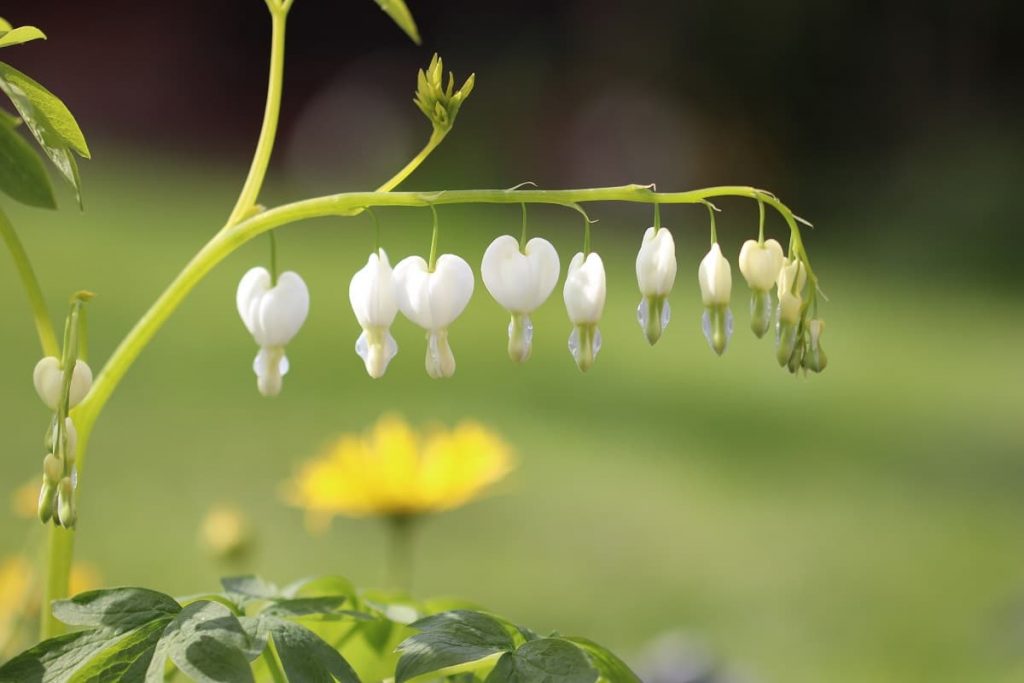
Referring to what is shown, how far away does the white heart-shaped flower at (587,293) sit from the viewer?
2.60 ft

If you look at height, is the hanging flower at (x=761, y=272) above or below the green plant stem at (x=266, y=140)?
below

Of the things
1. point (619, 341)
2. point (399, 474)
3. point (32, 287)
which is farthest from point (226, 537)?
point (619, 341)

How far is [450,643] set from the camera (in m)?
0.73

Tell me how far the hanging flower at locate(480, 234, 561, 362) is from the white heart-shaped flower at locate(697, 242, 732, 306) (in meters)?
0.09

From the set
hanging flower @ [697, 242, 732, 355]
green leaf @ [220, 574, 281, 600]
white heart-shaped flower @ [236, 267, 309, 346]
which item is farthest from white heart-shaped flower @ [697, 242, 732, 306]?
green leaf @ [220, 574, 281, 600]

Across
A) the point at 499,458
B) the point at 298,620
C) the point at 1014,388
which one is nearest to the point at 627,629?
the point at 499,458

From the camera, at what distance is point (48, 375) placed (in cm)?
75

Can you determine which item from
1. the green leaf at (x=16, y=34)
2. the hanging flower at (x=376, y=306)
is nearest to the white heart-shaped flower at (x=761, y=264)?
the hanging flower at (x=376, y=306)

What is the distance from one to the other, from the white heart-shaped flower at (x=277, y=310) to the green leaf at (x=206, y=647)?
170mm

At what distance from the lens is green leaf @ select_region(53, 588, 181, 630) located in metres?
0.73

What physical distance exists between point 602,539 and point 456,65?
3.89 m

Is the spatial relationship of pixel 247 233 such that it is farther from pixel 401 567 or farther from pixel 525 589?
pixel 525 589

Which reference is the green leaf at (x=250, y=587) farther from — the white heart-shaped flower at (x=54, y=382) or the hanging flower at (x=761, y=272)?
the hanging flower at (x=761, y=272)

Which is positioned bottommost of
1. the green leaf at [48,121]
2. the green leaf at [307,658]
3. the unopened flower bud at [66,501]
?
the green leaf at [307,658]
